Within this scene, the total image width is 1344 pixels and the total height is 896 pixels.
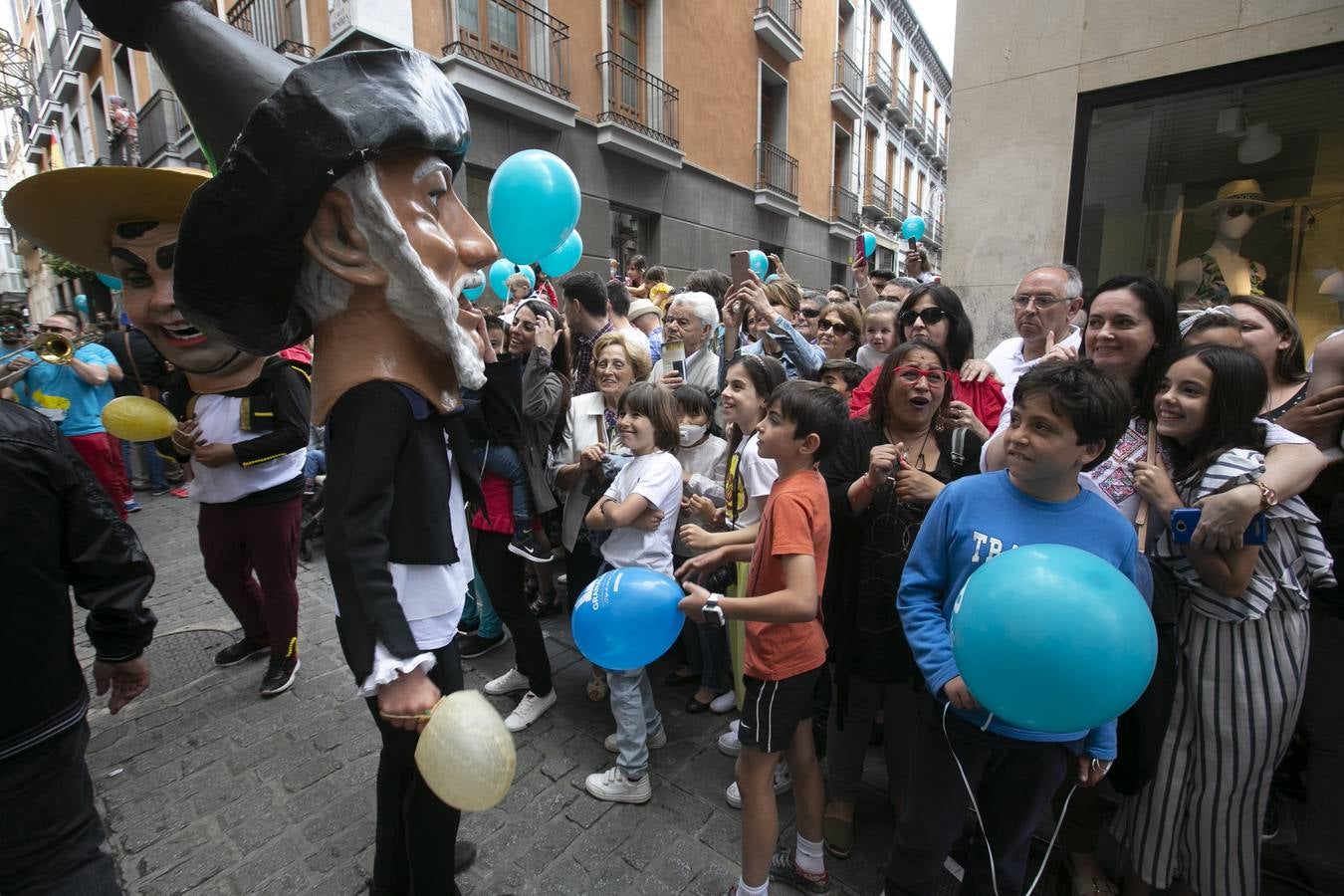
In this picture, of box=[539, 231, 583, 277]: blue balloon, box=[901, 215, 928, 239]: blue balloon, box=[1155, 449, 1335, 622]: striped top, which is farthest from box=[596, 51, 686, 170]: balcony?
box=[1155, 449, 1335, 622]: striped top

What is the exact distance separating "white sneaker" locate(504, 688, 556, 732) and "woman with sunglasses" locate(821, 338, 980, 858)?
1410 mm

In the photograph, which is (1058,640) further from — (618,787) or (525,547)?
(525,547)

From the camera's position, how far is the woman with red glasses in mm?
2678

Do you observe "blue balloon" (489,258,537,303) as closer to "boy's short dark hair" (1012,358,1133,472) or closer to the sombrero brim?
the sombrero brim

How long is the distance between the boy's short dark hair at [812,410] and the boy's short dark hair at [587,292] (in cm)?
214

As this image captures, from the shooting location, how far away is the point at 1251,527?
1698mm

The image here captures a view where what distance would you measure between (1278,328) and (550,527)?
3274mm

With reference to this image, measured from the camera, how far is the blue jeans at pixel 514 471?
120 inches

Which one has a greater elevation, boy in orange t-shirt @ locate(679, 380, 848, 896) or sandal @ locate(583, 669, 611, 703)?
boy in orange t-shirt @ locate(679, 380, 848, 896)

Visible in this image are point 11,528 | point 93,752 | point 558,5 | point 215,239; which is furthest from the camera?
point 558,5

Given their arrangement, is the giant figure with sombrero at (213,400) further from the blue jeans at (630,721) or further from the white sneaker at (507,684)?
the blue jeans at (630,721)

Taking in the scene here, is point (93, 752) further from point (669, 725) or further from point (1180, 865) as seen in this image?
point (1180, 865)

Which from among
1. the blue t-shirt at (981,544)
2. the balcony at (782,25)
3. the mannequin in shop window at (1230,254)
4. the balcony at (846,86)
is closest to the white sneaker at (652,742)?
the blue t-shirt at (981,544)

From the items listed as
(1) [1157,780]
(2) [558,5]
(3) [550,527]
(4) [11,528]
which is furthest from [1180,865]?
(2) [558,5]
